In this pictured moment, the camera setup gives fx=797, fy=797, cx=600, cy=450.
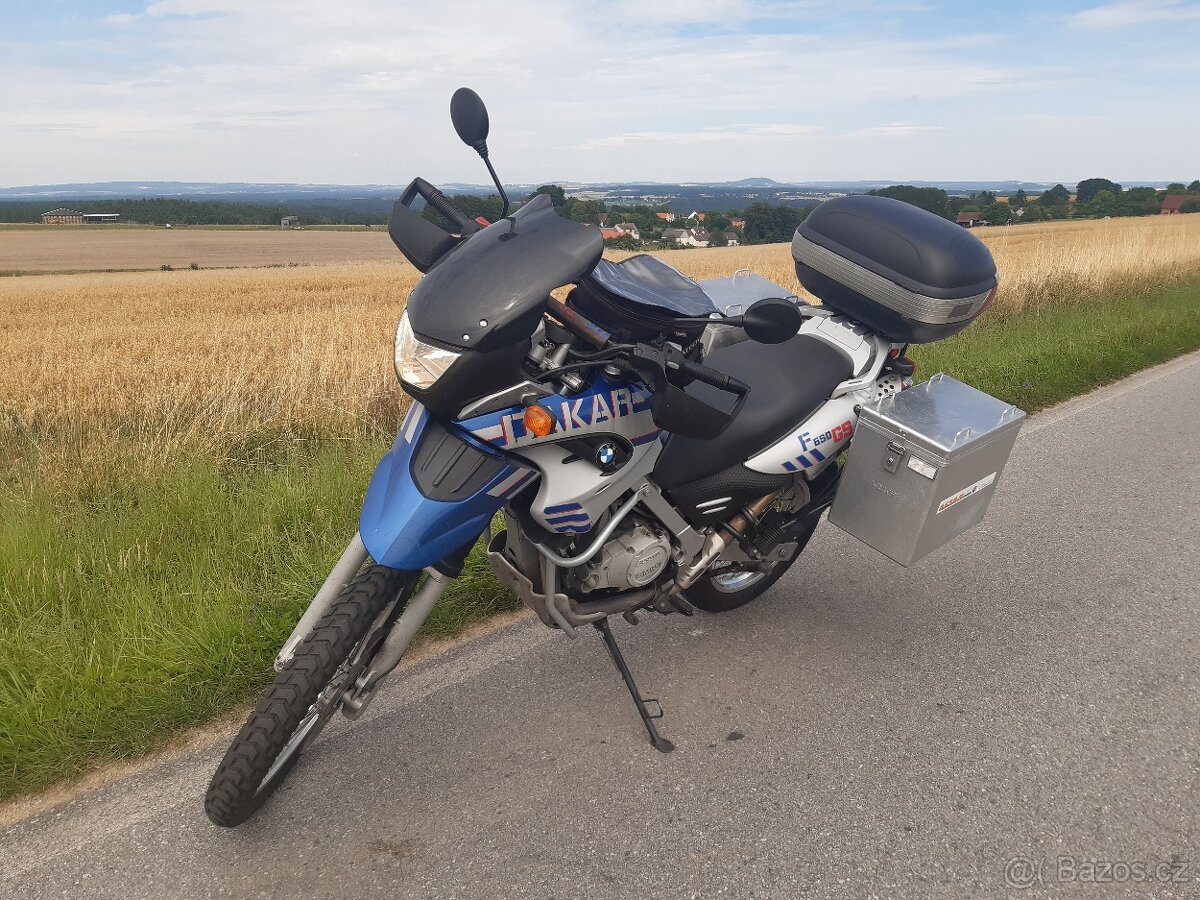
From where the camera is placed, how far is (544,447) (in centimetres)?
214

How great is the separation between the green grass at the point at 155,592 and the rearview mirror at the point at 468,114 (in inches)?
71.4

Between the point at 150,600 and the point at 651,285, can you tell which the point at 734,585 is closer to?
the point at 651,285

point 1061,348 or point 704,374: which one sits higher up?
point 704,374

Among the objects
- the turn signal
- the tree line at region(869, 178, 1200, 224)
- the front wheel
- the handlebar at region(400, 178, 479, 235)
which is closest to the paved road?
the front wheel

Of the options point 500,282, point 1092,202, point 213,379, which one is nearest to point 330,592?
point 500,282

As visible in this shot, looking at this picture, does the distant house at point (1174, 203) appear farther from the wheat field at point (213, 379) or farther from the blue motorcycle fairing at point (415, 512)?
Result: the blue motorcycle fairing at point (415, 512)

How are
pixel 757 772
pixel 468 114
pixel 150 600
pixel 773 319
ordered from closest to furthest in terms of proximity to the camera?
pixel 773 319 < pixel 468 114 < pixel 757 772 < pixel 150 600

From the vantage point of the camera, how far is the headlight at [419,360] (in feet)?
6.20

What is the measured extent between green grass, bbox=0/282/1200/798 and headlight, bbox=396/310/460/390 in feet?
4.56

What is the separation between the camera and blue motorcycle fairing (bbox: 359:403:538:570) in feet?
6.43

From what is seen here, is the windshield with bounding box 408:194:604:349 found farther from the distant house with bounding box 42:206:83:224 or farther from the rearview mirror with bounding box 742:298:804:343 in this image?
the distant house with bounding box 42:206:83:224
